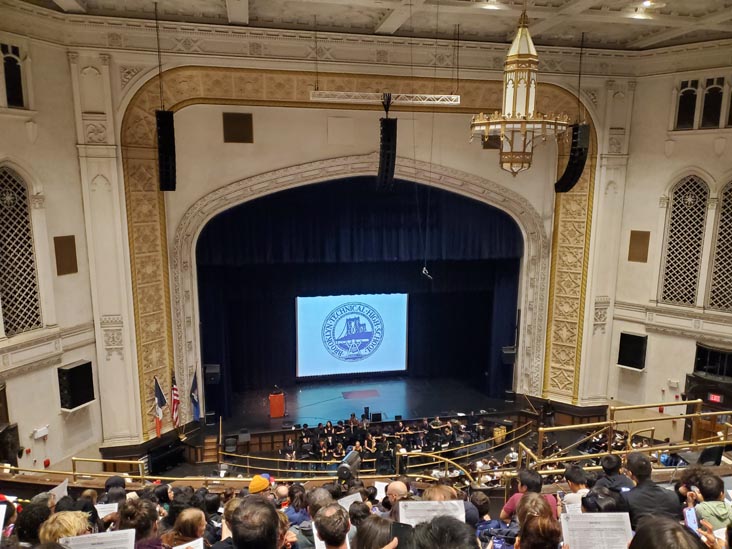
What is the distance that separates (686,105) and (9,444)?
14.6 m

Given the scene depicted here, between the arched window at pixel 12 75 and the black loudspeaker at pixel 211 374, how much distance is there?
21.8 feet

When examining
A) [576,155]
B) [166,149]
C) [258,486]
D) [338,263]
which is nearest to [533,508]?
[258,486]

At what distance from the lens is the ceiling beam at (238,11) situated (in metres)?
9.78

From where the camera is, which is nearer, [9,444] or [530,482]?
[530,482]

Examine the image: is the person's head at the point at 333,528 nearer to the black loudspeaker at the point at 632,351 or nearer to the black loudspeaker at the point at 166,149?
the black loudspeaker at the point at 166,149

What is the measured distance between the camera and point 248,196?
1269 centimetres

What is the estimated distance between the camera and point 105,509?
4.86 m

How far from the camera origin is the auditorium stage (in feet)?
47.5

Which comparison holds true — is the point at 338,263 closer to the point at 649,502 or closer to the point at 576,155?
the point at 576,155

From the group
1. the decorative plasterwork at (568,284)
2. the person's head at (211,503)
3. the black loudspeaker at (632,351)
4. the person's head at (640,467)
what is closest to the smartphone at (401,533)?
the person's head at (211,503)

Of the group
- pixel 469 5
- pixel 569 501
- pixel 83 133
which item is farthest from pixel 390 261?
pixel 569 501

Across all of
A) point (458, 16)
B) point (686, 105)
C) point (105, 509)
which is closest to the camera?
point (105, 509)

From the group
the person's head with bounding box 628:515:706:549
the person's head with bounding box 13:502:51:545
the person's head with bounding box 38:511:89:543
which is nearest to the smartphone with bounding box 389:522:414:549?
the person's head with bounding box 628:515:706:549

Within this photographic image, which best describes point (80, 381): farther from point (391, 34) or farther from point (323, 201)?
point (391, 34)
